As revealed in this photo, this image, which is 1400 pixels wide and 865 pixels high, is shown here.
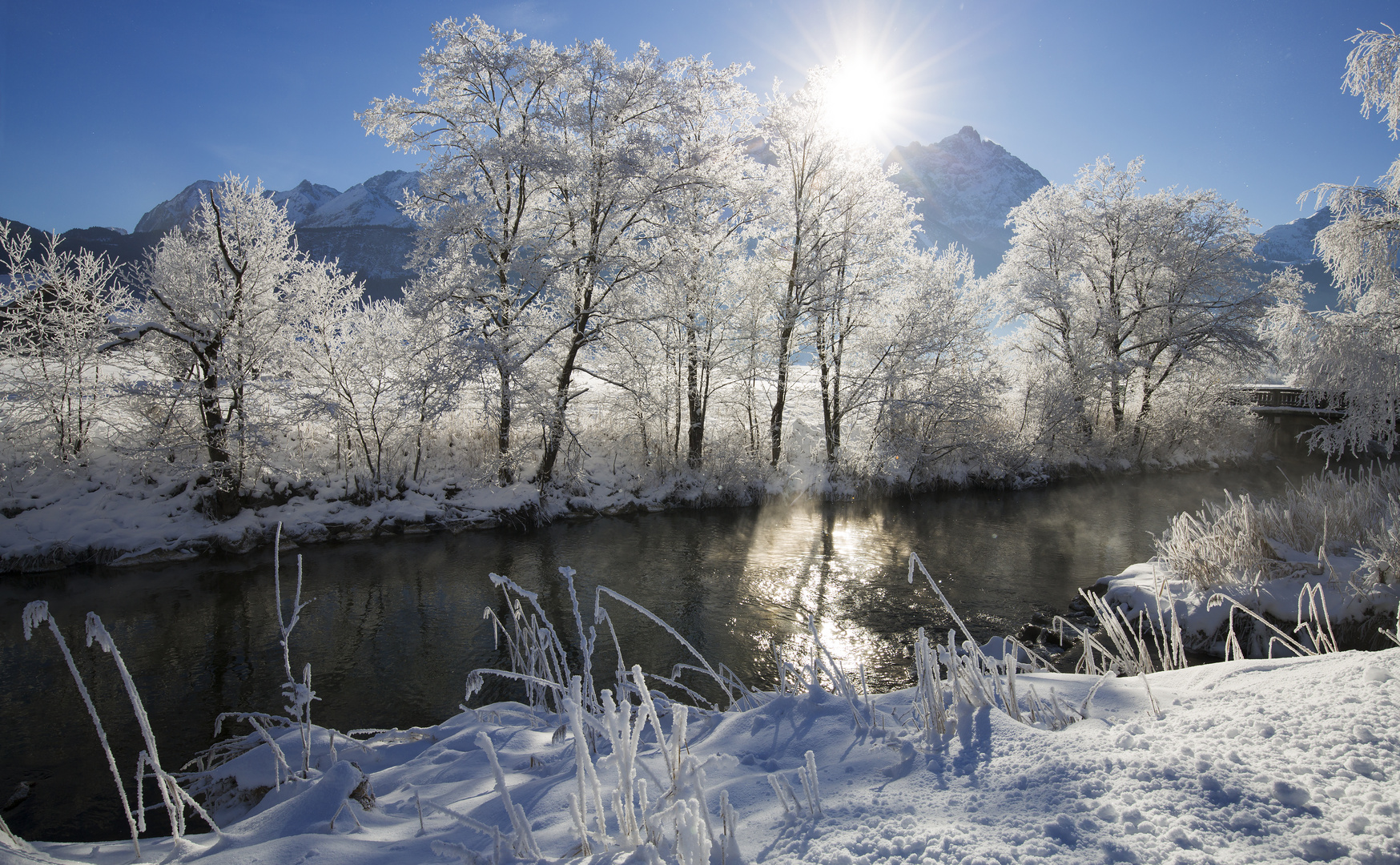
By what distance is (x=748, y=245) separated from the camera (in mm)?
18781

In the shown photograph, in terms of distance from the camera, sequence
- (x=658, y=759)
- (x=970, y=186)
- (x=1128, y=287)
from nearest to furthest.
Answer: (x=658, y=759), (x=1128, y=287), (x=970, y=186)

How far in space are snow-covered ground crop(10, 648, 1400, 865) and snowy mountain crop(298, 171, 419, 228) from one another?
140278 millimetres

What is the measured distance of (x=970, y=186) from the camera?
15438cm

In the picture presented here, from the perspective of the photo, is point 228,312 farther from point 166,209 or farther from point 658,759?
point 166,209

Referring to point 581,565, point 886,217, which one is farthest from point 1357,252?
point 581,565

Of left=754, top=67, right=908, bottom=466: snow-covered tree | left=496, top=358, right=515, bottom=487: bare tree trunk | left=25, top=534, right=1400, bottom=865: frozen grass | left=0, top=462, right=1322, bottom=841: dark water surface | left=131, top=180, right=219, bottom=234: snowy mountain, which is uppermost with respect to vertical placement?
left=131, top=180, right=219, bottom=234: snowy mountain

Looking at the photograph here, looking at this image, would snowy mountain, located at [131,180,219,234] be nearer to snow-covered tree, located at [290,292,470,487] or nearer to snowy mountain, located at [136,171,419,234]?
snowy mountain, located at [136,171,419,234]

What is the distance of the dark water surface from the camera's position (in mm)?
5531

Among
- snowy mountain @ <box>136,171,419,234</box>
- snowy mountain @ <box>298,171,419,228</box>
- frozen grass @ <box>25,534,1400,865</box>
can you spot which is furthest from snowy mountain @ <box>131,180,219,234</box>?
frozen grass @ <box>25,534,1400,865</box>

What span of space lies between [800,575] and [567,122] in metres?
11.0

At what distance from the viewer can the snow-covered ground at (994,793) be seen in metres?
1.43

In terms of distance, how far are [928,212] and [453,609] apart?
518ft

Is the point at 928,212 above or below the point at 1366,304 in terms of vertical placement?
above

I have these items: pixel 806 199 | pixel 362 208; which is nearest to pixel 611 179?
pixel 806 199
